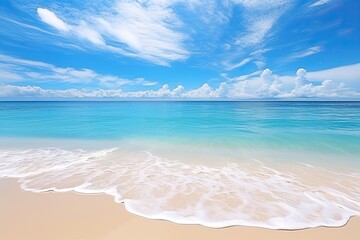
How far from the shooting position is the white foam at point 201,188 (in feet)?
14.1

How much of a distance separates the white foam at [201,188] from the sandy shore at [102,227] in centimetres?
21

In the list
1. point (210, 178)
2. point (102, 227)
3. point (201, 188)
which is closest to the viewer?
point (102, 227)

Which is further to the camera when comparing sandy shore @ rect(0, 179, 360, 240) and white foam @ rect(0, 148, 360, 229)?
white foam @ rect(0, 148, 360, 229)

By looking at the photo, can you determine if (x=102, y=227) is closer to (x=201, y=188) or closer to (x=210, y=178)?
(x=201, y=188)

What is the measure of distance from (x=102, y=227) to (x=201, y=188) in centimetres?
289

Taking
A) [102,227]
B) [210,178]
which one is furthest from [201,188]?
[102,227]

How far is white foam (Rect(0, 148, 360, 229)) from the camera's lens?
14.1 feet

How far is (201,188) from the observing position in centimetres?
576

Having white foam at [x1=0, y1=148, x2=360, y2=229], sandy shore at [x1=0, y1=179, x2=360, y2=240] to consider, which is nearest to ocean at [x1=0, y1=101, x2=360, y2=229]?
white foam at [x1=0, y1=148, x2=360, y2=229]

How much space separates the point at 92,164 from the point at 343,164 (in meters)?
10.7

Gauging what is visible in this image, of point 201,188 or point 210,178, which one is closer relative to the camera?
point 201,188

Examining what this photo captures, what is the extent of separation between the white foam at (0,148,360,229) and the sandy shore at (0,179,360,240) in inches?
8.3

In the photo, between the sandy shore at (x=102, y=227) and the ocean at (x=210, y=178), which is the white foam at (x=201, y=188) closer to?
the ocean at (x=210, y=178)

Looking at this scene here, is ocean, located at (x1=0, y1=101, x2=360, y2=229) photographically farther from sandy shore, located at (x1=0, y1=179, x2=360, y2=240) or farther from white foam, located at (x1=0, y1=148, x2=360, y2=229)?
sandy shore, located at (x1=0, y1=179, x2=360, y2=240)
